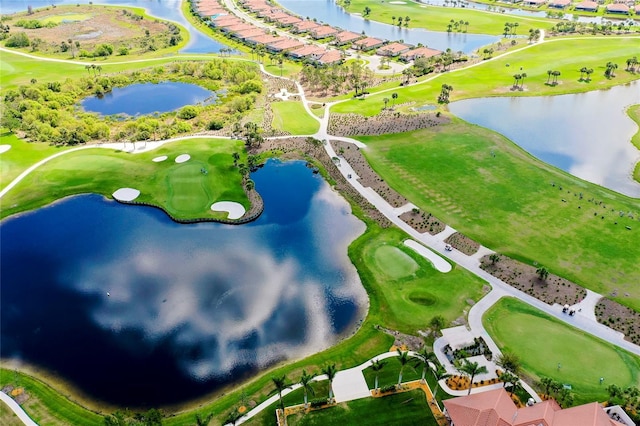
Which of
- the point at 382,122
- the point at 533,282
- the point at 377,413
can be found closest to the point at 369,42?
the point at 382,122

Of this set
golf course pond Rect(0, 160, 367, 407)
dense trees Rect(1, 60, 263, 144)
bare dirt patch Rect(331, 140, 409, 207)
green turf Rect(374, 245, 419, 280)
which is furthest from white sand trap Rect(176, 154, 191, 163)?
green turf Rect(374, 245, 419, 280)

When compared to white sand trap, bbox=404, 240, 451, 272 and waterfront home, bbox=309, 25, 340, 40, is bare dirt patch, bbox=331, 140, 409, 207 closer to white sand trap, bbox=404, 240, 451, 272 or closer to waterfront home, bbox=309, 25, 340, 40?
white sand trap, bbox=404, 240, 451, 272

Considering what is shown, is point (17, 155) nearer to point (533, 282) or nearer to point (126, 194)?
point (126, 194)

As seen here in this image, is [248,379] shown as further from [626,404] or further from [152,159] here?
[152,159]

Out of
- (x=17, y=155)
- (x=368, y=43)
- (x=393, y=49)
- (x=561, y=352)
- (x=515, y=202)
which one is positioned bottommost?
(x=561, y=352)

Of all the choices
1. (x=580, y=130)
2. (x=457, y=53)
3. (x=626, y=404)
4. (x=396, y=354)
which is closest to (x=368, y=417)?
(x=396, y=354)

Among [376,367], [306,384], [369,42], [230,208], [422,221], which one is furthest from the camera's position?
[369,42]
